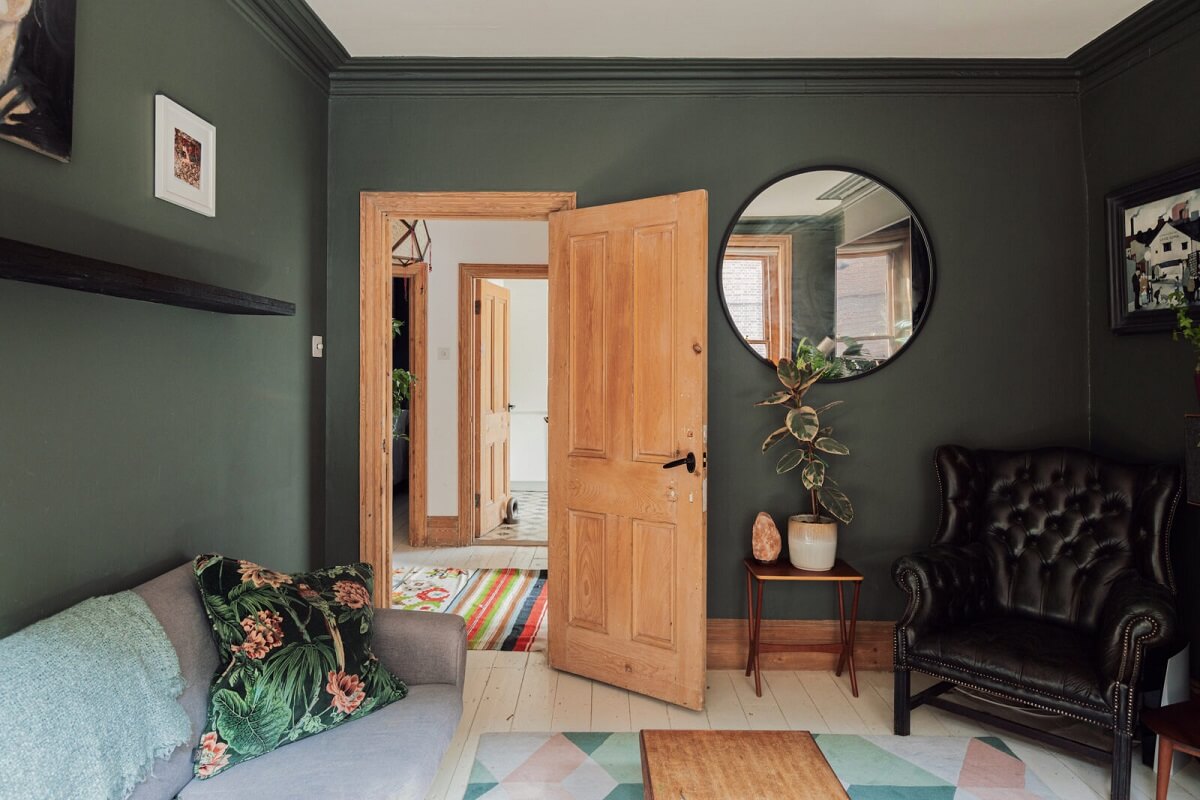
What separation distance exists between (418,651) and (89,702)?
918mm

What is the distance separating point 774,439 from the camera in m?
3.31

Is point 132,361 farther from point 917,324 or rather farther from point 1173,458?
point 1173,458

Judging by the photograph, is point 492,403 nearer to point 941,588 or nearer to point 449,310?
point 449,310

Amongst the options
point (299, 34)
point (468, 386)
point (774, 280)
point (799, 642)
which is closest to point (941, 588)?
point (799, 642)

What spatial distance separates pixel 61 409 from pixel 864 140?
3241mm

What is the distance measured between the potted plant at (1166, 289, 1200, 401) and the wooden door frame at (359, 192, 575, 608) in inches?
94.1

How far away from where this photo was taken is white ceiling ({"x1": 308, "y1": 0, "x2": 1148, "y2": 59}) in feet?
9.23

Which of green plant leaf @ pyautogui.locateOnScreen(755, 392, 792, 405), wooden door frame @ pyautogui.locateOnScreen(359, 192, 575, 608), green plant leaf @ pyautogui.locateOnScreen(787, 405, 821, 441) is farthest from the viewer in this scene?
wooden door frame @ pyautogui.locateOnScreen(359, 192, 575, 608)

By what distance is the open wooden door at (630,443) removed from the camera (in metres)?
2.92

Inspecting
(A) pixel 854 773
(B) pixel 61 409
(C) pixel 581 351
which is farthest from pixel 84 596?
(A) pixel 854 773

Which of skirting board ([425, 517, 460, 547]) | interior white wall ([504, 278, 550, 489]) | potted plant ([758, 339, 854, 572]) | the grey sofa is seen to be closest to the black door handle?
potted plant ([758, 339, 854, 572])

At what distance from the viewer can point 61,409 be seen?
178cm

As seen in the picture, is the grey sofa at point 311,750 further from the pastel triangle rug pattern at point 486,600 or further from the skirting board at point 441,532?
the skirting board at point 441,532

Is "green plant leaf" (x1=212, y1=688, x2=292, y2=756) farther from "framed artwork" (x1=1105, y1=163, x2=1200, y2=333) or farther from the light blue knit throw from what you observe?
"framed artwork" (x1=1105, y1=163, x2=1200, y2=333)
